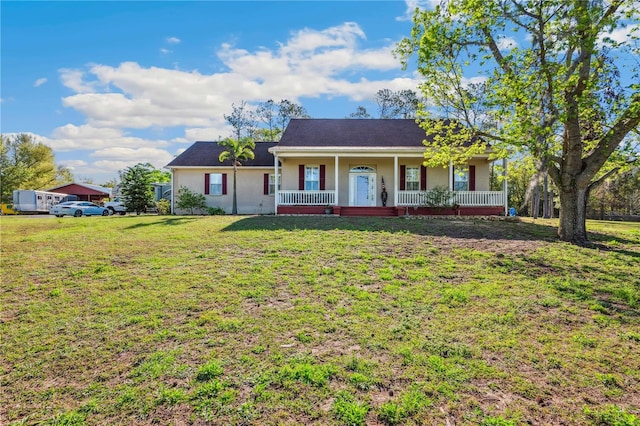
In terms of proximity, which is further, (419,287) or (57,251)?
(57,251)

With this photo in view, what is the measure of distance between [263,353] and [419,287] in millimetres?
3376

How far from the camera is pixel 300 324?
16.7 feet

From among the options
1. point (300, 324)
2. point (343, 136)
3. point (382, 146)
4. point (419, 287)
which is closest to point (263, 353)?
point (300, 324)

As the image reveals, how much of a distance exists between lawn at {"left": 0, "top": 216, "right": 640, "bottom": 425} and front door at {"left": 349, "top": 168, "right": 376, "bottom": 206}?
392 inches

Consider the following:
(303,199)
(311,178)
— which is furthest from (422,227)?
(311,178)

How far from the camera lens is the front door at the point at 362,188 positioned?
→ 18859 mm

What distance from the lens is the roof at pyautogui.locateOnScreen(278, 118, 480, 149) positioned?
1825 centimetres

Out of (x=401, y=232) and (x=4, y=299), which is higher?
(x=401, y=232)

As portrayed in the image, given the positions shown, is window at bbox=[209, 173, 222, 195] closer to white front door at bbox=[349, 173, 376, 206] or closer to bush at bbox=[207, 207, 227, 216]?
bush at bbox=[207, 207, 227, 216]

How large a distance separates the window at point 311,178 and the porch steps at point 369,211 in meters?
2.52

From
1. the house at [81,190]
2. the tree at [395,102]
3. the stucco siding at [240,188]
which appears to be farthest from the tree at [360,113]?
the house at [81,190]

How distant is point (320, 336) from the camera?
4762 millimetres

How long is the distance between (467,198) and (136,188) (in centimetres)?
1926

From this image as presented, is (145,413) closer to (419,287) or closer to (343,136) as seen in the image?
(419,287)
